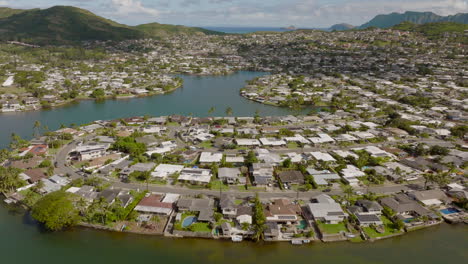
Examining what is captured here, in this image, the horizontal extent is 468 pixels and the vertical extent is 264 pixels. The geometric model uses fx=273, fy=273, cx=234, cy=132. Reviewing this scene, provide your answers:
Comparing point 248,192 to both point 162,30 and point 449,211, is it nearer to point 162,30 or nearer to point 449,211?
point 449,211

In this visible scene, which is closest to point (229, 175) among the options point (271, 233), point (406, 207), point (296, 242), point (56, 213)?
point (271, 233)

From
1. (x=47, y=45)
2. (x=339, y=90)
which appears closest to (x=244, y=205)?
(x=339, y=90)

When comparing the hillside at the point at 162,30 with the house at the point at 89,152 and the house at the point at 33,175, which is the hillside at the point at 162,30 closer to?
the house at the point at 89,152

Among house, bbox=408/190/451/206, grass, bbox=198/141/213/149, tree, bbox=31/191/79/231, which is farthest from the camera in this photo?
grass, bbox=198/141/213/149

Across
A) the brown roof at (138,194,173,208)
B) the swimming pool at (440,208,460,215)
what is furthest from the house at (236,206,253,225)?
the swimming pool at (440,208,460,215)

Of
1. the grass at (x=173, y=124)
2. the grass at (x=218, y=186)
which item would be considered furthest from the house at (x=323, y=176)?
the grass at (x=173, y=124)

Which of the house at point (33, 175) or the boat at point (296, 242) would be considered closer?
the boat at point (296, 242)

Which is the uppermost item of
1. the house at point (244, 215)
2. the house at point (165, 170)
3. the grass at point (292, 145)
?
the grass at point (292, 145)

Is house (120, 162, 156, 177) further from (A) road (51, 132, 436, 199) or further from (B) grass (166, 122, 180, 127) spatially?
(B) grass (166, 122, 180, 127)
